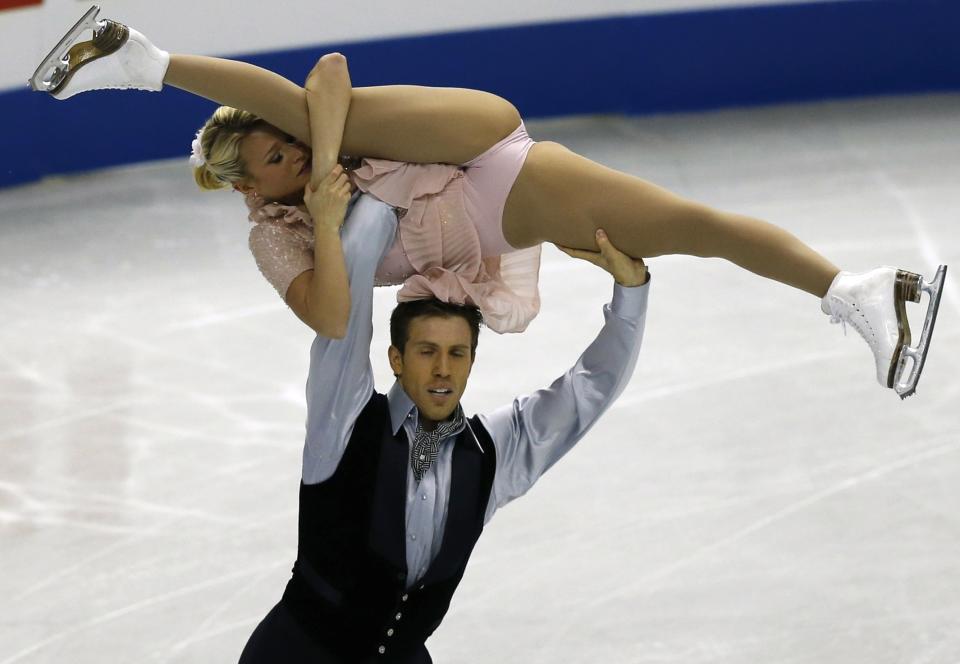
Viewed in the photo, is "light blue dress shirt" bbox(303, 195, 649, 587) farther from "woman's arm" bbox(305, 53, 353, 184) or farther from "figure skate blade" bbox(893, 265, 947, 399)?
"figure skate blade" bbox(893, 265, 947, 399)

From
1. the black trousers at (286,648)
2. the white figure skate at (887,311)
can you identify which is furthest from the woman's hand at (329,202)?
the white figure skate at (887,311)

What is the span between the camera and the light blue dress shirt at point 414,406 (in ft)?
7.82

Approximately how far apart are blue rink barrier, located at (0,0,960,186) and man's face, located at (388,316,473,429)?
4083 millimetres

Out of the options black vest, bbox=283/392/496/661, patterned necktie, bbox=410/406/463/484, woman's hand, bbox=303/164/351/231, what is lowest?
black vest, bbox=283/392/496/661

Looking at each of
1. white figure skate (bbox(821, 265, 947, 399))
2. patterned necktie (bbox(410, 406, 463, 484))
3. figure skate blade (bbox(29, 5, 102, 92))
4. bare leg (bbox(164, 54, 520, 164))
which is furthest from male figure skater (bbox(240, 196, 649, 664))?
figure skate blade (bbox(29, 5, 102, 92))

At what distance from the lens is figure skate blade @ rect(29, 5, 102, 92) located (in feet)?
7.84

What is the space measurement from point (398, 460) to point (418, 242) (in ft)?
1.15

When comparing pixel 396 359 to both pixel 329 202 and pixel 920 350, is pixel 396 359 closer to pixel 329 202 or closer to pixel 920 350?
pixel 329 202

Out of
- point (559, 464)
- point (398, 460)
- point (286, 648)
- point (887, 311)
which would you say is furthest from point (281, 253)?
point (559, 464)

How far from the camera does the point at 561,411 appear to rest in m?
2.53

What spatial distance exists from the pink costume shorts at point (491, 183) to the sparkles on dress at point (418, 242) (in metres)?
0.02

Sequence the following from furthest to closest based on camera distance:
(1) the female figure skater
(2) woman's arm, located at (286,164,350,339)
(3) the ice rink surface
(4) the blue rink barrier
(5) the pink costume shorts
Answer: (4) the blue rink barrier
(3) the ice rink surface
(5) the pink costume shorts
(1) the female figure skater
(2) woman's arm, located at (286,164,350,339)

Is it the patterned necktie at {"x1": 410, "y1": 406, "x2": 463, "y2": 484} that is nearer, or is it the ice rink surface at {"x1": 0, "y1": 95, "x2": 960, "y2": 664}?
the patterned necktie at {"x1": 410, "y1": 406, "x2": 463, "y2": 484}

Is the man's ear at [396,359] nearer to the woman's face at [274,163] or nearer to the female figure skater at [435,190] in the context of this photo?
the female figure skater at [435,190]
